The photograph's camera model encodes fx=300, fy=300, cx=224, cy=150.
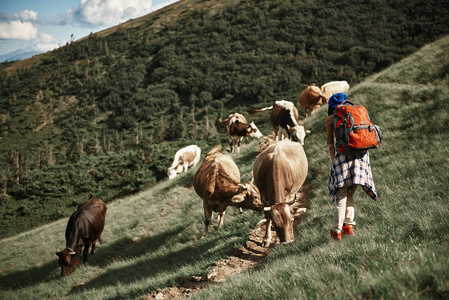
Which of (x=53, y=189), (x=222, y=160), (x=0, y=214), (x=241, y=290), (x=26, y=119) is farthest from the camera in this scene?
(x=26, y=119)

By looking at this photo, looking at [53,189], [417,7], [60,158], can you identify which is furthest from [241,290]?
[417,7]

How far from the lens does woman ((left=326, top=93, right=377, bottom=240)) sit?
4516mm

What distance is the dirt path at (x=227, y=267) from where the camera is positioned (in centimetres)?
550

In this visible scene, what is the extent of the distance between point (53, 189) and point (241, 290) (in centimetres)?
4328

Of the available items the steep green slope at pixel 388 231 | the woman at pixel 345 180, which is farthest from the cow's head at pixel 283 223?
the woman at pixel 345 180

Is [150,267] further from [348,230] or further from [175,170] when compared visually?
[175,170]

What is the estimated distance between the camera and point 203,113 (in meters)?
62.9

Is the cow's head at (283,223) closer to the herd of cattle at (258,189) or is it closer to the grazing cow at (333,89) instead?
the herd of cattle at (258,189)

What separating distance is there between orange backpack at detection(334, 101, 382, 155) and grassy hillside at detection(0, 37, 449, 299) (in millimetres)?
1290

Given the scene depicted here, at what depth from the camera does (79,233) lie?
10.9 metres

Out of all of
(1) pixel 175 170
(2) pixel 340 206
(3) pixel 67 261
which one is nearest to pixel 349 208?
(2) pixel 340 206

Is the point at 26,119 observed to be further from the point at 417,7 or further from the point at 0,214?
the point at 417,7

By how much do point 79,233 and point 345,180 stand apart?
9886 millimetres

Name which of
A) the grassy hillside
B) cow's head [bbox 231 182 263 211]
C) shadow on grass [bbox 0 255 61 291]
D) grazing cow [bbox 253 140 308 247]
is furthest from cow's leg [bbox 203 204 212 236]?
shadow on grass [bbox 0 255 61 291]
